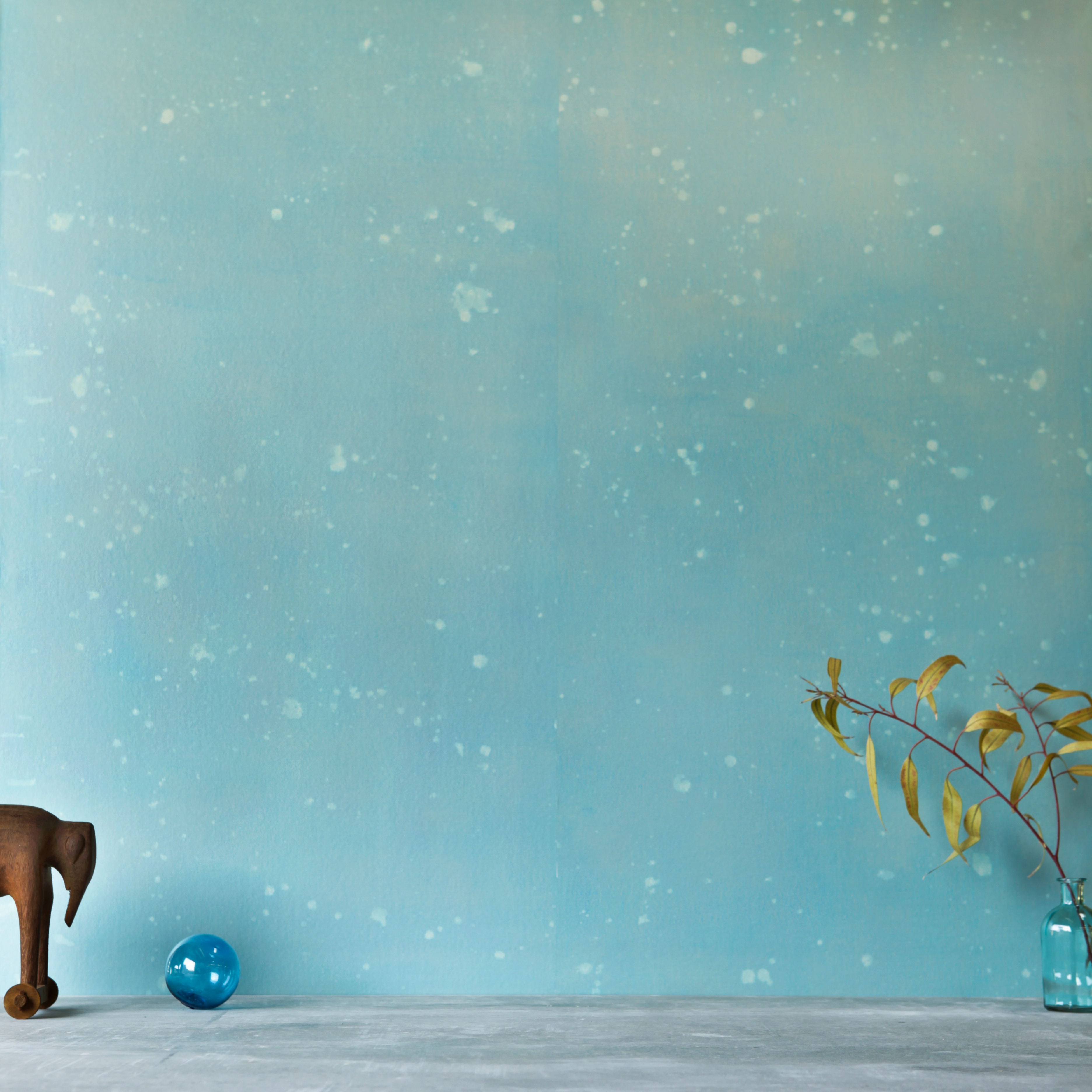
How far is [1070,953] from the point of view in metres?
1.29

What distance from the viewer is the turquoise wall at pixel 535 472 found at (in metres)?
1.40

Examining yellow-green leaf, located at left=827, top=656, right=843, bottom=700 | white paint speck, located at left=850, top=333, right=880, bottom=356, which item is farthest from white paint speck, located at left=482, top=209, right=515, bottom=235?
yellow-green leaf, located at left=827, top=656, right=843, bottom=700

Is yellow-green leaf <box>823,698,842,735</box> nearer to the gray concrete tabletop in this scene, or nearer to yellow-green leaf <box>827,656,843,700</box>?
yellow-green leaf <box>827,656,843,700</box>

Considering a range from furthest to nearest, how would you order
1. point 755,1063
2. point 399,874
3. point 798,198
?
point 798,198 → point 399,874 → point 755,1063

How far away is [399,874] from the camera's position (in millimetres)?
1398

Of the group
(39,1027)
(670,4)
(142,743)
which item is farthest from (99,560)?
(670,4)

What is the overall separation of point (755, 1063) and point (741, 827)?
1.26 ft

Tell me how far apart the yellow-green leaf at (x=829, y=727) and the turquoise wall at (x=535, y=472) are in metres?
0.02

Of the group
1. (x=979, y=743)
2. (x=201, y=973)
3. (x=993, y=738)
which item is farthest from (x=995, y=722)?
Answer: (x=201, y=973)

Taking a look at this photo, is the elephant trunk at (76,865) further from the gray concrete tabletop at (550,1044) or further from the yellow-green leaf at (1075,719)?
the yellow-green leaf at (1075,719)

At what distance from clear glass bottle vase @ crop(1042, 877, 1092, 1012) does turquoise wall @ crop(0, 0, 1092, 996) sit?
0.09 meters

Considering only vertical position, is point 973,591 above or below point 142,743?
above

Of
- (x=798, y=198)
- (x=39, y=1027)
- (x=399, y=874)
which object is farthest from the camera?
(x=798, y=198)

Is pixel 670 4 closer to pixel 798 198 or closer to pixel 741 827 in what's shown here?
pixel 798 198
